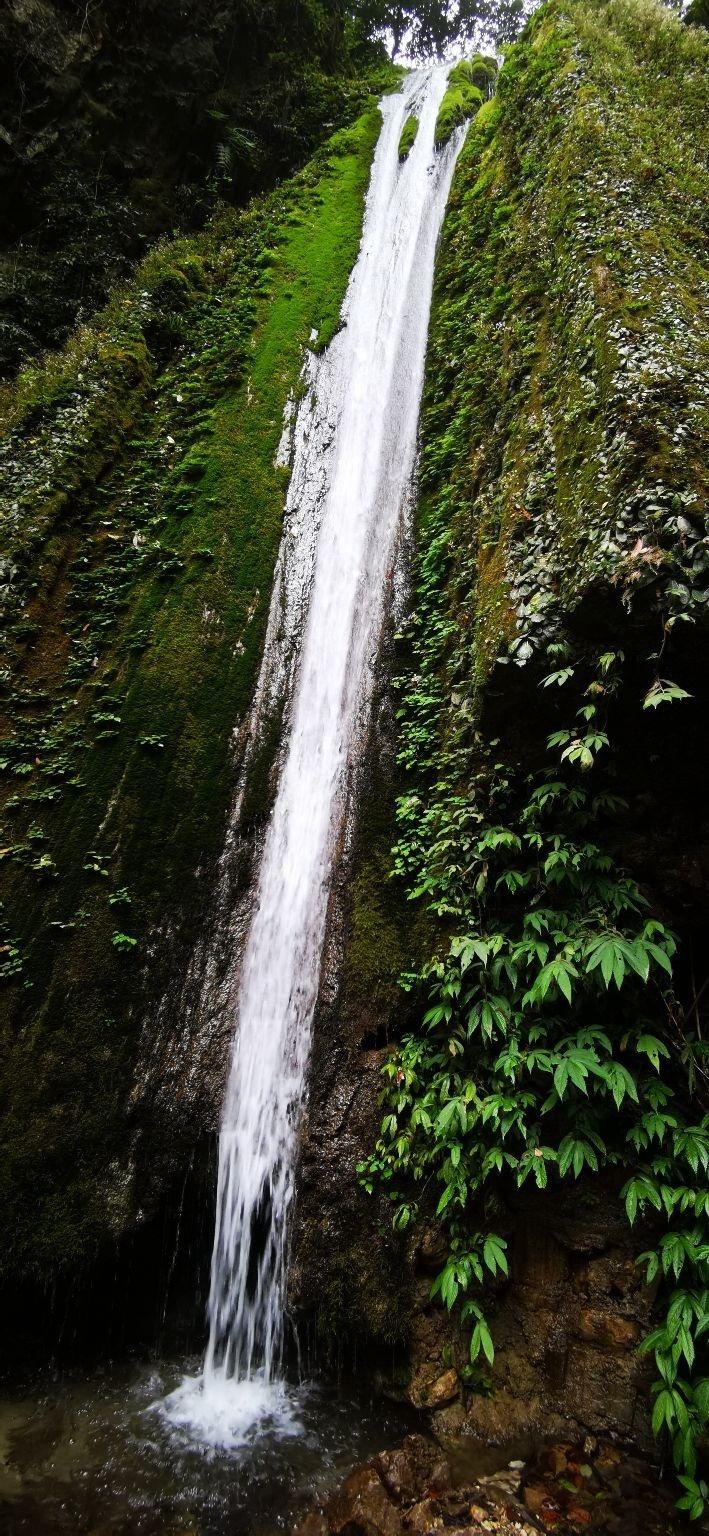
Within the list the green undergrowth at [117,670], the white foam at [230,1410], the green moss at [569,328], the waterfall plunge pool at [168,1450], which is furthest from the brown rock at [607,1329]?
the green moss at [569,328]

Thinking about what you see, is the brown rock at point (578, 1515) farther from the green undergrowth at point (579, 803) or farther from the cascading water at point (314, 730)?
the cascading water at point (314, 730)

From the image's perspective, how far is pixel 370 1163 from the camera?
12.9 ft

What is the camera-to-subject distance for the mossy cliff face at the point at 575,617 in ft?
10.7

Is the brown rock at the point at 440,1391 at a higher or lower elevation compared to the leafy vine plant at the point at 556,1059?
lower

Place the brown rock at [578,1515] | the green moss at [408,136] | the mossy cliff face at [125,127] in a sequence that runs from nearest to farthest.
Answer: the brown rock at [578,1515] → the mossy cliff face at [125,127] → the green moss at [408,136]

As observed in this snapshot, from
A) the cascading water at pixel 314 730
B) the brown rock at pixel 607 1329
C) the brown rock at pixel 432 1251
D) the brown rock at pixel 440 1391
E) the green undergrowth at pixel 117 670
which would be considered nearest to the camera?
the brown rock at pixel 607 1329

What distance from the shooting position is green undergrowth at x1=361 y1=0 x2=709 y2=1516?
315 cm

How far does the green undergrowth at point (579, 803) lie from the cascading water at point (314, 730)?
780 mm

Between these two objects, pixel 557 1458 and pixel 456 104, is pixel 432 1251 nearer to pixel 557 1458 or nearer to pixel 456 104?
pixel 557 1458

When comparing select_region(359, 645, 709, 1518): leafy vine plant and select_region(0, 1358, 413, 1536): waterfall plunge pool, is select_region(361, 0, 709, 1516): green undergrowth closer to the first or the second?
select_region(359, 645, 709, 1518): leafy vine plant

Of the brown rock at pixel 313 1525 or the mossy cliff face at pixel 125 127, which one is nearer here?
the brown rock at pixel 313 1525

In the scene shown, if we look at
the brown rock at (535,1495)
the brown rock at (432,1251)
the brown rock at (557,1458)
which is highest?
the brown rock at (432,1251)

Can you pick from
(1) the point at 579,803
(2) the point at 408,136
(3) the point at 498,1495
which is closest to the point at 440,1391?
(3) the point at 498,1495

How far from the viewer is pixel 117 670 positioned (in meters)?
5.66
